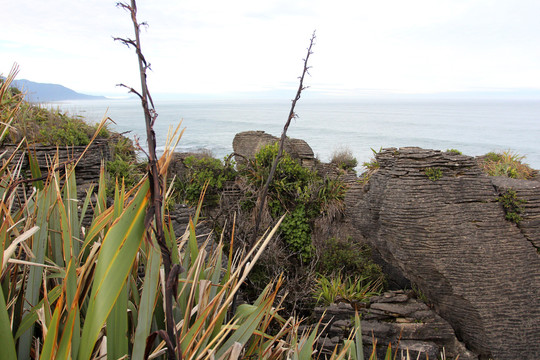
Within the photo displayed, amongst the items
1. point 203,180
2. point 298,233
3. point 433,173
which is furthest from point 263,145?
point 433,173

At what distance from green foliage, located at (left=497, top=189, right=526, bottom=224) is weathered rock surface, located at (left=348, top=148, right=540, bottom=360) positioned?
10cm

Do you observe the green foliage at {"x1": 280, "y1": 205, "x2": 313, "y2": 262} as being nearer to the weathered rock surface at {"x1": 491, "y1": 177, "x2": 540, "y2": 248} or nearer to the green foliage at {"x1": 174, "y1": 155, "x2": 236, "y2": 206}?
the green foliage at {"x1": 174, "y1": 155, "x2": 236, "y2": 206}

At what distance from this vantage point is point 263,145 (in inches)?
482

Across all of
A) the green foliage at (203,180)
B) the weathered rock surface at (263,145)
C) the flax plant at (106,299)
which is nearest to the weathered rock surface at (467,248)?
the green foliage at (203,180)

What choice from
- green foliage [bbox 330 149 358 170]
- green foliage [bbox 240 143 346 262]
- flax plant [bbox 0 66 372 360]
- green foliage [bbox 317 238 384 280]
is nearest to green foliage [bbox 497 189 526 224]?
green foliage [bbox 317 238 384 280]

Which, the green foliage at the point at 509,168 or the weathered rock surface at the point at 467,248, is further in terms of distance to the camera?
the green foliage at the point at 509,168

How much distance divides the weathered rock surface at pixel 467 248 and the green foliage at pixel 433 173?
53 mm

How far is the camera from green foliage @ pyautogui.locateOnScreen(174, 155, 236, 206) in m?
9.49

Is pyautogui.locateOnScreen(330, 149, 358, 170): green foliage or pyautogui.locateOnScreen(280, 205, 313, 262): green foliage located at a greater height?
pyautogui.locateOnScreen(330, 149, 358, 170): green foliage

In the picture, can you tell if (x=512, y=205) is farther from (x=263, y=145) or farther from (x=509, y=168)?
(x=263, y=145)

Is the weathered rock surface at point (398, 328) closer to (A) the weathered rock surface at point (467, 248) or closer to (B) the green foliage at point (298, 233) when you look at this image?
(A) the weathered rock surface at point (467, 248)

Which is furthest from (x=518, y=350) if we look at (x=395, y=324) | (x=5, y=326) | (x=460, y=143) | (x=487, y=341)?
(x=460, y=143)

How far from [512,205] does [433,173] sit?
4.42ft

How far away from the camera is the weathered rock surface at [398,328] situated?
552cm
